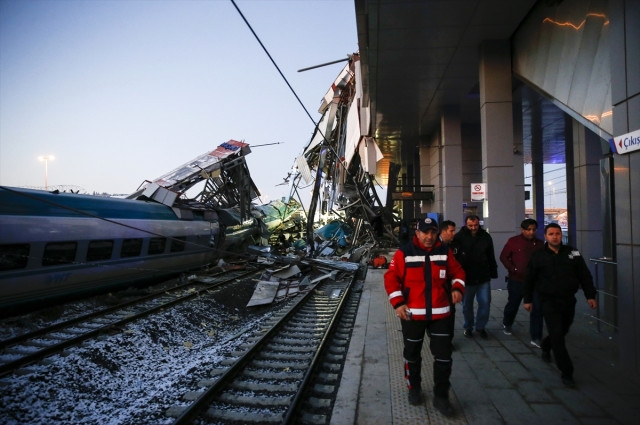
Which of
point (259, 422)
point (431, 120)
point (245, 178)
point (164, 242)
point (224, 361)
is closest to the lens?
point (259, 422)

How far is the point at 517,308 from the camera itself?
5984 mm

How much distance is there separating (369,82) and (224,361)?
1048 centimetres

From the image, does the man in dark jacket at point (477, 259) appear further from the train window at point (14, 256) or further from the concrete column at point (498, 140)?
the train window at point (14, 256)

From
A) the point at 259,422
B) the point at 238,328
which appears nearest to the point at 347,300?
the point at 238,328

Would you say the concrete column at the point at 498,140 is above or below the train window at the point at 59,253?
above

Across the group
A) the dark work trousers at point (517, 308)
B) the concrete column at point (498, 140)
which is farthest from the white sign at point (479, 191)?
the dark work trousers at point (517, 308)

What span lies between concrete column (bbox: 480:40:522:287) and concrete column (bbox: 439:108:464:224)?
18.9 ft

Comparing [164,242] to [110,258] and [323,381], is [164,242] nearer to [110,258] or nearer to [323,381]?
[110,258]

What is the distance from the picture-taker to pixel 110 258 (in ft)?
33.6

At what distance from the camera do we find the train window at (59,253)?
27.8 feet

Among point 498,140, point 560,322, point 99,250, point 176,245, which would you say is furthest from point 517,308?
point 176,245

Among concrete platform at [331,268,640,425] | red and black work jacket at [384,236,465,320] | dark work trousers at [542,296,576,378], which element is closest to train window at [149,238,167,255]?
concrete platform at [331,268,640,425]

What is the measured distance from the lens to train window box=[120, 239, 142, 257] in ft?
35.0

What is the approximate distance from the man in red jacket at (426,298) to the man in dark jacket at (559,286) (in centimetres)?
134
